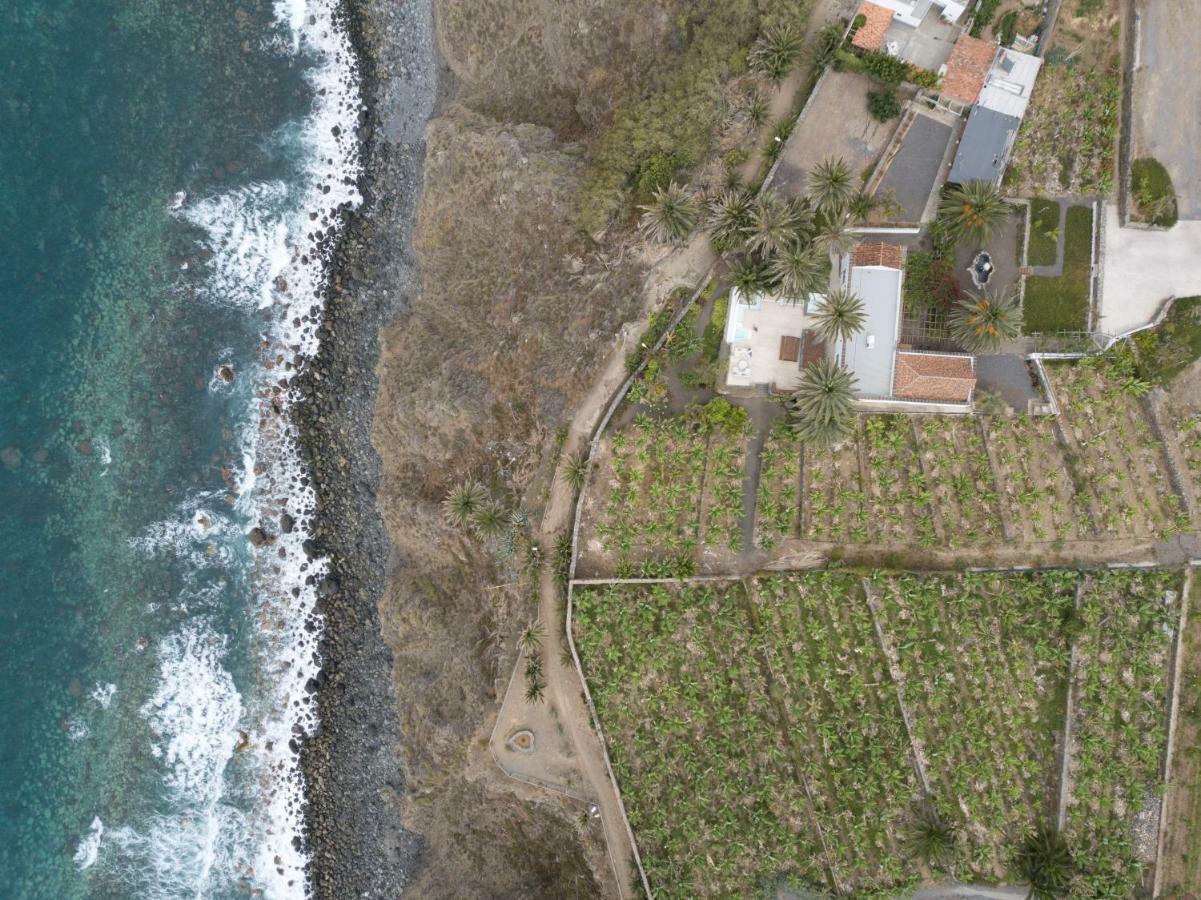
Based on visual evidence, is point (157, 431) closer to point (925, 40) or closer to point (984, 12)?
point (925, 40)

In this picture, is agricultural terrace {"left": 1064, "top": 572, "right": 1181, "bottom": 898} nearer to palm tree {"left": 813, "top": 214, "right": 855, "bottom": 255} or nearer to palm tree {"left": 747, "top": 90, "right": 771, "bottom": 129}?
palm tree {"left": 813, "top": 214, "right": 855, "bottom": 255}

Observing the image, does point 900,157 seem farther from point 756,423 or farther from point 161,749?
point 161,749

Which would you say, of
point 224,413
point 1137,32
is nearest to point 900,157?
point 1137,32

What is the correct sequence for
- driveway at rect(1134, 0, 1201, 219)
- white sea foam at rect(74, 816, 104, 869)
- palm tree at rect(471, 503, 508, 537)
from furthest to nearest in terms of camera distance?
1. white sea foam at rect(74, 816, 104, 869)
2. palm tree at rect(471, 503, 508, 537)
3. driveway at rect(1134, 0, 1201, 219)

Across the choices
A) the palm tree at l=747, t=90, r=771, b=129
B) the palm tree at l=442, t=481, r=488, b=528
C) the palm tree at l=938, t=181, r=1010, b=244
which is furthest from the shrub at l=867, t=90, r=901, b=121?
the palm tree at l=442, t=481, r=488, b=528

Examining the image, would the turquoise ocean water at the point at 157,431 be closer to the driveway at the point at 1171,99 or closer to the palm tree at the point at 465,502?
the palm tree at the point at 465,502

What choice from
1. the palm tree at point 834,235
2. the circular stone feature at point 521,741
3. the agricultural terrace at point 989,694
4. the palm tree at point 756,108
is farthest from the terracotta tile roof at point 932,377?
the circular stone feature at point 521,741

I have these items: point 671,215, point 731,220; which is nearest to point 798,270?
point 731,220
